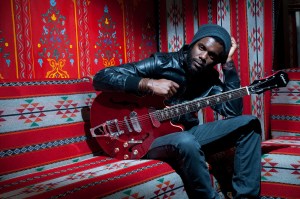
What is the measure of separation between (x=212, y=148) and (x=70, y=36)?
146 centimetres

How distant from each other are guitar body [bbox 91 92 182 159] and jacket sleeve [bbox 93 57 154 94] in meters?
0.09

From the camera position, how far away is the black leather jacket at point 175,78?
178 centimetres

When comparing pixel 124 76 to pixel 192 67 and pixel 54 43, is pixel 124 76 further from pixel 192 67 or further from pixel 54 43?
pixel 54 43

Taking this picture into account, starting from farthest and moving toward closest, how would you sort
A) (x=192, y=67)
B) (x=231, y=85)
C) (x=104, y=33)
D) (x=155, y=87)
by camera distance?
(x=104, y=33), (x=231, y=85), (x=192, y=67), (x=155, y=87)

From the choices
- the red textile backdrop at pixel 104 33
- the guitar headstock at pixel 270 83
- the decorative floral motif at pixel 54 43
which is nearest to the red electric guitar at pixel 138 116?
the guitar headstock at pixel 270 83

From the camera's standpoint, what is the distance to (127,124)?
5.82 feet

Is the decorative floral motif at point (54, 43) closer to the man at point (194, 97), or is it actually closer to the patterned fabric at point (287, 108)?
the man at point (194, 97)

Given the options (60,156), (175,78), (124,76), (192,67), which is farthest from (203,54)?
(60,156)

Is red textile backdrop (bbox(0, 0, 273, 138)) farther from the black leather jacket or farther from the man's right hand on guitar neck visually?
the man's right hand on guitar neck

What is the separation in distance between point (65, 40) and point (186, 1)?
1167 mm

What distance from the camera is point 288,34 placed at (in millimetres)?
3881

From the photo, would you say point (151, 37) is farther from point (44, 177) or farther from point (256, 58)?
point (44, 177)

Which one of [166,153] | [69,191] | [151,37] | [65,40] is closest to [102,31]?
[65,40]

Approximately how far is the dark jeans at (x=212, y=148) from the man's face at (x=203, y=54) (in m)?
0.37
